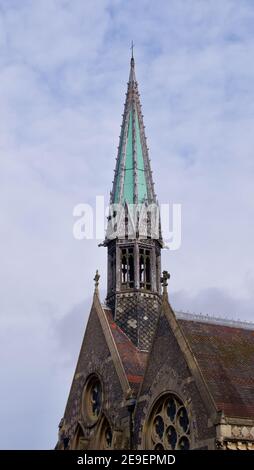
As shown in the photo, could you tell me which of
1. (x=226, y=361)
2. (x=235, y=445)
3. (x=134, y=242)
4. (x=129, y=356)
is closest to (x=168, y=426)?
(x=226, y=361)

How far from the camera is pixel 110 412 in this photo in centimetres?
4316

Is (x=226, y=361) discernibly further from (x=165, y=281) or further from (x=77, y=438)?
(x=77, y=438)

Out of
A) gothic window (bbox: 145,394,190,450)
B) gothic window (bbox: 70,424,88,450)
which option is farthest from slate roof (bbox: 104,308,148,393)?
gothic window (bbox: 70,424,88,450)

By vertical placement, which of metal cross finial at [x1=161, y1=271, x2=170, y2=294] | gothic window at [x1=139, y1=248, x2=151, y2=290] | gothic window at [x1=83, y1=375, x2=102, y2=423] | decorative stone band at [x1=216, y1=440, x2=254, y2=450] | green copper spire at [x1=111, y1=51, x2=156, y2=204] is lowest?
decorative stone band at [x1=216, y1=440, x2=254, y2=450]

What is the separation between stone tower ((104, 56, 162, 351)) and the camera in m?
49.9

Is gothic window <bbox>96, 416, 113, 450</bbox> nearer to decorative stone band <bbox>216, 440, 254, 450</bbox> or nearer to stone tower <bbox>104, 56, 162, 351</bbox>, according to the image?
stone tower <bbox>104, 56, 162, 351</bbox>

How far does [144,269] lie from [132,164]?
25.7 ft

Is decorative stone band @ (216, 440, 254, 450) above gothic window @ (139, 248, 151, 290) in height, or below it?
below

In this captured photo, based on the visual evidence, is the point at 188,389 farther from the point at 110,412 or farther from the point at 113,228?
the point at 113,228

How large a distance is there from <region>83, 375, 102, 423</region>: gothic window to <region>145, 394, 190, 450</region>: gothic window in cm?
647

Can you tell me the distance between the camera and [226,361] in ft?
128

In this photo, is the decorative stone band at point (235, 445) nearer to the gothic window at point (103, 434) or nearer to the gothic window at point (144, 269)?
the gothic window at point (103, 434)
